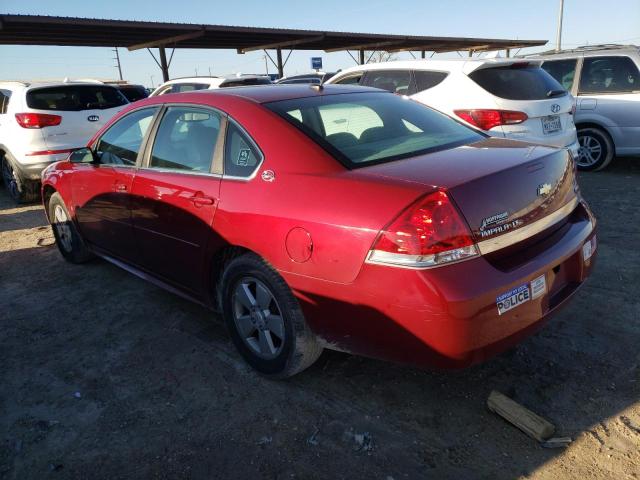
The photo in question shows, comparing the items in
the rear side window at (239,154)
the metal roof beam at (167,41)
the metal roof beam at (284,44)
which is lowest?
the rear side window at (239,154)

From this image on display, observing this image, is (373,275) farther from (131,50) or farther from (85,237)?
(131,50)

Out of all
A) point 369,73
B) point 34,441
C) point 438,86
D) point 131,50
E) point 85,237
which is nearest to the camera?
point 34,441

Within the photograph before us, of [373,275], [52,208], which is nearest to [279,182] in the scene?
[373,275]

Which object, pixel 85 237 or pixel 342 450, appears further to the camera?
pixel 85 237

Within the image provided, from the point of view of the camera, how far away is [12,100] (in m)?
7.33

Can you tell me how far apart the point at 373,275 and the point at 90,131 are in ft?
21.9

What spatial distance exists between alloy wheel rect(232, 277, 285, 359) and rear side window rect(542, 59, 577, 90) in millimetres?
7110

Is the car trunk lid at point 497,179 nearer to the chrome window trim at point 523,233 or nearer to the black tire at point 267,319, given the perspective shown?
the chrome window trim at point 523,233

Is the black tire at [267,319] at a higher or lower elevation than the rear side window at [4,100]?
lower

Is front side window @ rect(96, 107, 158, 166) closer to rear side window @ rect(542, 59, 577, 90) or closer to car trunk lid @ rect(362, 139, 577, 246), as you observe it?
car trunk lid @ rect(362, 139, 577, 246)

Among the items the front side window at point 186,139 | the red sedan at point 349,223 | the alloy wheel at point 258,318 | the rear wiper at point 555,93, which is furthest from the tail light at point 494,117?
the alloy wheel at point 258,318

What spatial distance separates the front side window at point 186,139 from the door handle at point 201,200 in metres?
0.16

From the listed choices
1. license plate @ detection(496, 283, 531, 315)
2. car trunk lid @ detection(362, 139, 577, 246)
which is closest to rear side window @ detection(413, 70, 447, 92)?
car trunk lid @ detection(362, 139, 577, 246)

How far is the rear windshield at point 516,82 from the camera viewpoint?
221 inches
